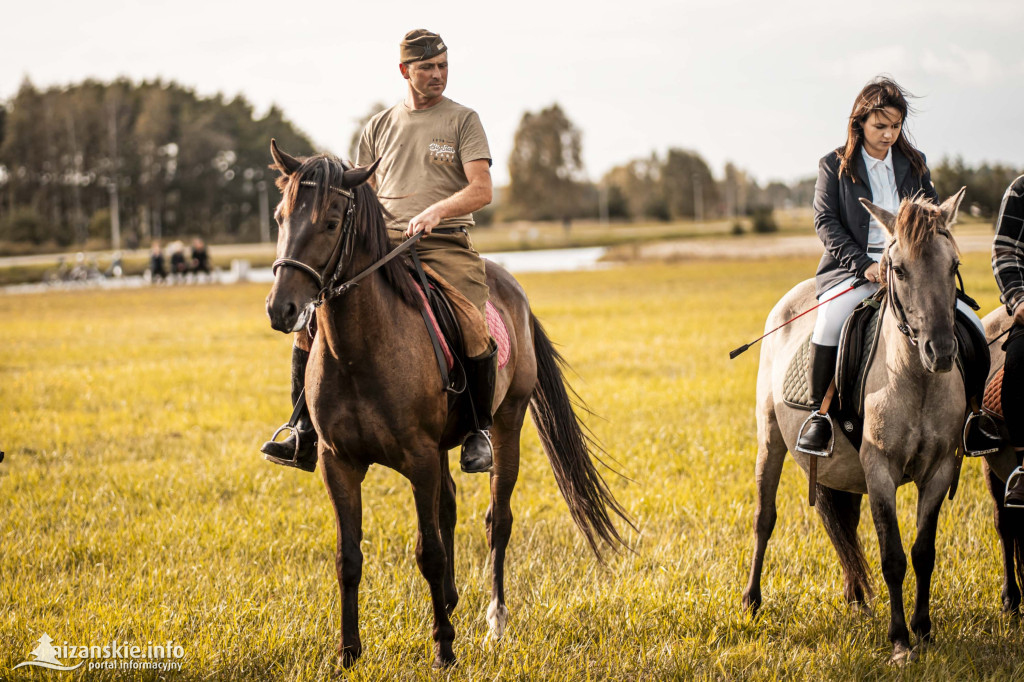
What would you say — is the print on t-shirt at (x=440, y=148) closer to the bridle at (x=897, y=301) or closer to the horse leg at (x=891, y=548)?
the bridle at (x=897, y=301)

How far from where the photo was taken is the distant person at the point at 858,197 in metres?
4.73

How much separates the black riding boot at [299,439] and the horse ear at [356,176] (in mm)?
1209

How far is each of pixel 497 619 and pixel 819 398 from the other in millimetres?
2346

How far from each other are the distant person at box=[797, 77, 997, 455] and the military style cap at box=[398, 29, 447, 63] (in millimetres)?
2429

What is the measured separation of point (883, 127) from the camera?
472 centimetres

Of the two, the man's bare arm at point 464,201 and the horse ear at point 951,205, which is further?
Result: the man's bare arm at point 464,201

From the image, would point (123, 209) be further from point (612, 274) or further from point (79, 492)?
point (79, 492)

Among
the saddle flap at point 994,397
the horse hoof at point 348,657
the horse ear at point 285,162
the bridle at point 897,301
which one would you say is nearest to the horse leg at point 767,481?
the saddle flap at point 994,397

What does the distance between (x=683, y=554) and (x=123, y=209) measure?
93254 millimetres

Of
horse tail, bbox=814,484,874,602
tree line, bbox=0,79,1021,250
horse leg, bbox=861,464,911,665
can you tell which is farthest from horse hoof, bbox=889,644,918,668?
tree line, bbox=0,79,1021,250

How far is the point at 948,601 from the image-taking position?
16.7ft

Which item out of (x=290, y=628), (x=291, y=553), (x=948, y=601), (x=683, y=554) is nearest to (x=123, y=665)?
(x=290, y=628)

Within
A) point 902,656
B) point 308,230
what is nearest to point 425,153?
point 308,230

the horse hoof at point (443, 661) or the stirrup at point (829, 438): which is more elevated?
the stirrup at point (829, 438)
